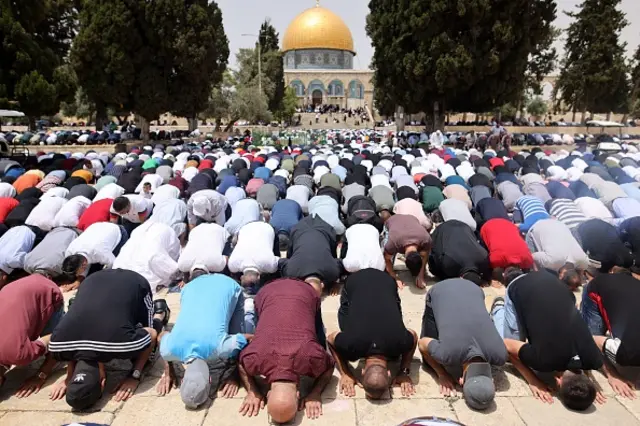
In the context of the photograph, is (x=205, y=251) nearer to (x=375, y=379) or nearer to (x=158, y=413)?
(x=158, y=413)

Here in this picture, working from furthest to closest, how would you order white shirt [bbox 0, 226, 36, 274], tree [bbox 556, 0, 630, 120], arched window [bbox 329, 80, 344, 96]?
arched window [bbox 329, 80, 344, 96] < tree [bbox 556, 0, 630, 120] < white shirt [bbox 0, 226, 36, 274]

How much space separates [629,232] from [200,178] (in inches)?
262

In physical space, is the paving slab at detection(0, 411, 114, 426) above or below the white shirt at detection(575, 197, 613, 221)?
below

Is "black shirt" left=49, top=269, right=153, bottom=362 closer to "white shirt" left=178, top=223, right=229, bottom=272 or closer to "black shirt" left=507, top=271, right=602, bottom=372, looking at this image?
"white shirt" left=178, top=223, right=229, bottom=272

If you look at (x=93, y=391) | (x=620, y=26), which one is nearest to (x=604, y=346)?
(x=93, y=391)

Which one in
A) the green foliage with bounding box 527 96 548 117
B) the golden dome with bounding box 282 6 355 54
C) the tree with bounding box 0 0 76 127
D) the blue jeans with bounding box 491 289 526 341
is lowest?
the blue jeans with bounding box 491 289 526 341

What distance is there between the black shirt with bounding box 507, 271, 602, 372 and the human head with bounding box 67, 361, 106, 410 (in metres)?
3.08

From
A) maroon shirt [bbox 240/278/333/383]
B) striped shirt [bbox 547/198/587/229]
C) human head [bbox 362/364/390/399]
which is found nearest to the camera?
maroon shirt [bbox 240/278/333/383]

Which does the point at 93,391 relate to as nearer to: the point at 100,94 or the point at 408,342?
the point at 408,342

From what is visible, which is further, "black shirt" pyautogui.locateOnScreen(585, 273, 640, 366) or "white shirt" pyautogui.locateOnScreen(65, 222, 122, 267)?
"white shirt" pyautogui.locateOnScreen(65, 222, 122, 267)

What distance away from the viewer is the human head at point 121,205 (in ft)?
21.2

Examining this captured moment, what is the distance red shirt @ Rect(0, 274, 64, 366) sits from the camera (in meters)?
3.51

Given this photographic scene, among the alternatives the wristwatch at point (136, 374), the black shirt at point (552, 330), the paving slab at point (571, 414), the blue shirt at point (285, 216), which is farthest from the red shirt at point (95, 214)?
the paving slab at point (571, 414)

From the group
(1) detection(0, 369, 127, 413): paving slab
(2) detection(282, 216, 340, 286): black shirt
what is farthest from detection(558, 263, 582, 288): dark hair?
(1) detection(0, 369, 127, 413): paving slab
